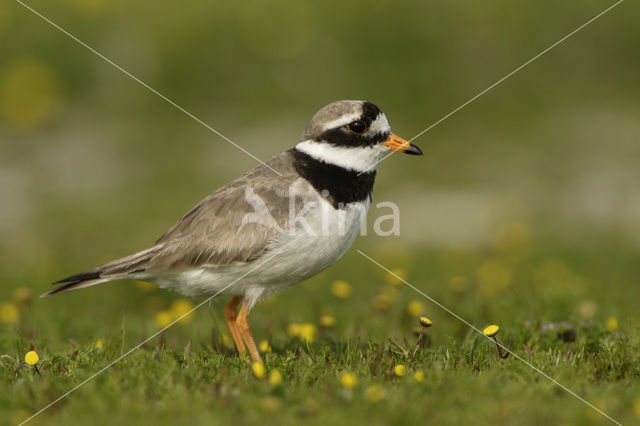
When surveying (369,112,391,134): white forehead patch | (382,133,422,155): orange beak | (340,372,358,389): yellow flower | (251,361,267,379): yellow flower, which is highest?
(369,112,391,134): white forehead patch

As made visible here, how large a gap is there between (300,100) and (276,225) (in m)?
11.4

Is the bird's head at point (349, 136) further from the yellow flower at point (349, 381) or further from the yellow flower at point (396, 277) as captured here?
the yellow flower at point (349, 381)

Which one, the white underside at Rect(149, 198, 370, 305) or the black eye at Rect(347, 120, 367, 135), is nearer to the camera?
the white underside at Rect(149, 198, 370, 305)

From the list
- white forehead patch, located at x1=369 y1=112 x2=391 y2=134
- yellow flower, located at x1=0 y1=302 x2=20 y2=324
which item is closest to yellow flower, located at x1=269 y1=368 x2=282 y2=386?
white forehead patch, located at x1=369 y1=112 x2=391 y2=134

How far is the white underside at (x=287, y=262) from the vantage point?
5.89m

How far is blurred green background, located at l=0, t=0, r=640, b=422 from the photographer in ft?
50.5

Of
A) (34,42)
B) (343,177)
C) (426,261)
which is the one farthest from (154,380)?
(34,42)

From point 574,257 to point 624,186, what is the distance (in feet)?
15.4

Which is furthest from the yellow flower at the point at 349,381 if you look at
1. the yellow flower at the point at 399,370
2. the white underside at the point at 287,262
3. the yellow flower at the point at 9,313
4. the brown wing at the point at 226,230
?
the yellow flower at the point at 9,313

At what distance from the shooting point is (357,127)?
252 inches

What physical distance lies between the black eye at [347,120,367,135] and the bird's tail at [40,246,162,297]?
2016 mm

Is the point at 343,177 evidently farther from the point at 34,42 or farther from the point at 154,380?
the point at 34,42

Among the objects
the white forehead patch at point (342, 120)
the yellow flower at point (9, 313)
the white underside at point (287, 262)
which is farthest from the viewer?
the yellow flower at point (9, 313)

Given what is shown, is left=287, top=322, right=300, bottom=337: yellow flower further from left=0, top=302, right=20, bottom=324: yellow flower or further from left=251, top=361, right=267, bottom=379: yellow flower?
left=0, top=302, right=20, bottom=324: yellow flower
